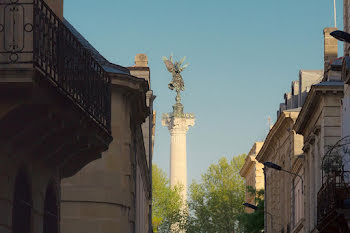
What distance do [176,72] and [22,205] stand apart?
122292 mm

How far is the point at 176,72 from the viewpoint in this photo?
13912 centimetres

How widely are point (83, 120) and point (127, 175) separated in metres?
16.7

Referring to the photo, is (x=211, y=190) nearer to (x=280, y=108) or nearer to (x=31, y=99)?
(x=280, y=108)

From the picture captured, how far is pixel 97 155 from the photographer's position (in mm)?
20172

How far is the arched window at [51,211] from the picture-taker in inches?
759

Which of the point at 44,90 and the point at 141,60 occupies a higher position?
the point at 141,60

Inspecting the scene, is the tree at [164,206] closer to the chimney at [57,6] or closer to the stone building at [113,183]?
the stone building at [113,183]

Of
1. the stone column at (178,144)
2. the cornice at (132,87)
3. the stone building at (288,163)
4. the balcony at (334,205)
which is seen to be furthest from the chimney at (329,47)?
the stone column at (178,144)

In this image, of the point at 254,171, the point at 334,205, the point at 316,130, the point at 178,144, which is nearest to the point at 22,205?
the point at 334,205

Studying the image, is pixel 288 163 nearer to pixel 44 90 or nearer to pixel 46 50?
pixel 46 50

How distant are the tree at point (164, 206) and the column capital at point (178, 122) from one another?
13.8 metres

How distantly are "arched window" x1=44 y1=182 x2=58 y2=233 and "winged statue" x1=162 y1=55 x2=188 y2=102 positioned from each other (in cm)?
11838

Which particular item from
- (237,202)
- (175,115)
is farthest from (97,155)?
(175,115)

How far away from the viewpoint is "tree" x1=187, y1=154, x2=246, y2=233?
101 metres
